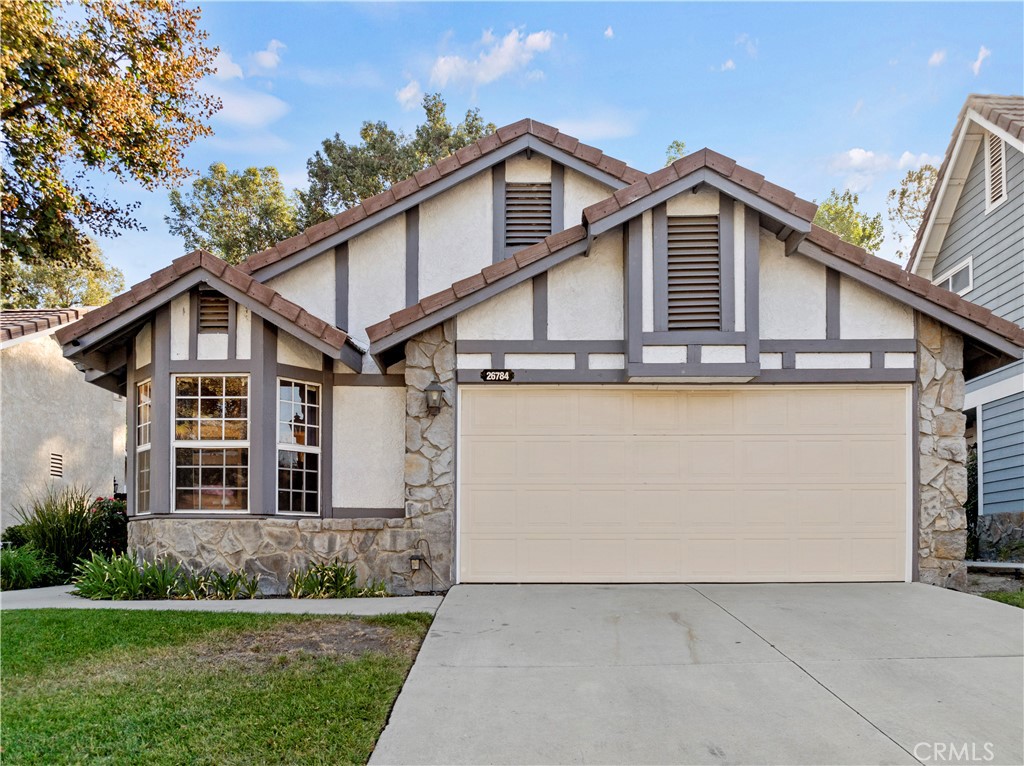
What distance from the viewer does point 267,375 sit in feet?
26.9

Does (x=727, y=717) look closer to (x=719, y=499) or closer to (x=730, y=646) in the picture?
(x=730, y=646)

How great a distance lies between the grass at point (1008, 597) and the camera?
23.0 ft

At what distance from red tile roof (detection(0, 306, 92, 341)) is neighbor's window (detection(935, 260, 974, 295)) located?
16749mm

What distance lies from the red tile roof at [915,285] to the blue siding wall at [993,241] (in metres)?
4.79

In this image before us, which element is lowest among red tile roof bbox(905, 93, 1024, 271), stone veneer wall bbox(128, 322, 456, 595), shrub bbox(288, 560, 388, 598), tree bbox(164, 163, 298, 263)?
shrub bbox(288, 560, 388, 598)

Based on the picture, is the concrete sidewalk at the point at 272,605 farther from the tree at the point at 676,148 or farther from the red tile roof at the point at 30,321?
the tree at the point at 676,148

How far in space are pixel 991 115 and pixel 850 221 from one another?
1791cm

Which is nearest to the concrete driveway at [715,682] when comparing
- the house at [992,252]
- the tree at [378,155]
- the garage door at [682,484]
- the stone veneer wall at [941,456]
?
the stone veneer wall at [941,456]

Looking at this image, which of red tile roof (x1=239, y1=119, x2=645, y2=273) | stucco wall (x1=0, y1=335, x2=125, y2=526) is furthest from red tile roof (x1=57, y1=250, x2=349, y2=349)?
stucco wall (x1=0, y1=335, x2=125, y2=526)

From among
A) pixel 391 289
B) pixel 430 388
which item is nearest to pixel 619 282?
pixel 430 388

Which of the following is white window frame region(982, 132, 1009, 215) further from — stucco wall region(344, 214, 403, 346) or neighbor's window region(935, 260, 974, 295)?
stucco wall region(344, 214, 403, 346)

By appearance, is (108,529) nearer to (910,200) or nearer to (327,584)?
(327,584)

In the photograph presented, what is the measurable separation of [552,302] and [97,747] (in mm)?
5795

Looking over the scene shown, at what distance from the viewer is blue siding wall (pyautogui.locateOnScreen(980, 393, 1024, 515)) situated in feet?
38.3
